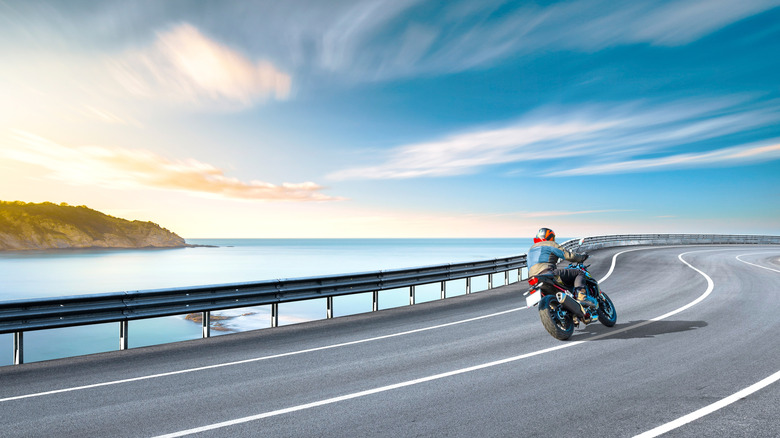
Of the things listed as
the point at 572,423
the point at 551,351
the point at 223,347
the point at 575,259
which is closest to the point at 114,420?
the point at 223,347

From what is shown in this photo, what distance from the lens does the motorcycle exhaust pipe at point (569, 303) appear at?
7559 mm

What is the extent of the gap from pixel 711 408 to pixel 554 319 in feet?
10.1

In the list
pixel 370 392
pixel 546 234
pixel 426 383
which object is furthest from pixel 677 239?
pixel 370 392

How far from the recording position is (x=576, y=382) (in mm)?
5387

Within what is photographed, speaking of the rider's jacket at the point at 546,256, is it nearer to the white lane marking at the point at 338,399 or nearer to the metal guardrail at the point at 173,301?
the white lane marking at the point at 338,399

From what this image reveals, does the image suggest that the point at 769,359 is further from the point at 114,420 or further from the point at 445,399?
the point at 114,420

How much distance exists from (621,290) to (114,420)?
13603 mm

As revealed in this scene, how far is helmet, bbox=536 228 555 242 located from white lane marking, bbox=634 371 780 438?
347 cm

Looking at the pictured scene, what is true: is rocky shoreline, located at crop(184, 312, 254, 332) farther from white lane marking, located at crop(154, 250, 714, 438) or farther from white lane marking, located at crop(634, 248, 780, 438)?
white lane marking, located at crop(634, 248, 780, 438)

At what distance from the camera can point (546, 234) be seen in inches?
316

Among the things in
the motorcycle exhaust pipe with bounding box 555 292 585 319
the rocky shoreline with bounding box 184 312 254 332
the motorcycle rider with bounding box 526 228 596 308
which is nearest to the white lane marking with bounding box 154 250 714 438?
the motorcycle exhaust pipe with bounding box 555 292 585 319

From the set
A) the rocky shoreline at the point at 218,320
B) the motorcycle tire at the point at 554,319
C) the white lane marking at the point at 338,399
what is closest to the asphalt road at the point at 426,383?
the white lane marking at the point at 338,399

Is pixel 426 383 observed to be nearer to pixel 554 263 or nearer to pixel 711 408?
pixel 711 408

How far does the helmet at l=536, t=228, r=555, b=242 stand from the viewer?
8.01m
